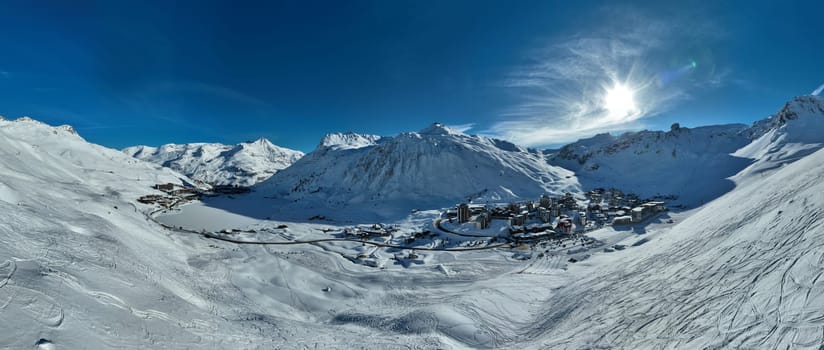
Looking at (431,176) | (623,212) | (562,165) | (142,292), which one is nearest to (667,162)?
(562,165)

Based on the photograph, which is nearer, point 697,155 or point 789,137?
point 789,137

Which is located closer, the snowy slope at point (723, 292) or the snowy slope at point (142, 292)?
the snowy slope at point (723, 292)

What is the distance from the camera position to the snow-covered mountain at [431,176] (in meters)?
79.4

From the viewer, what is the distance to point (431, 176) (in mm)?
87250

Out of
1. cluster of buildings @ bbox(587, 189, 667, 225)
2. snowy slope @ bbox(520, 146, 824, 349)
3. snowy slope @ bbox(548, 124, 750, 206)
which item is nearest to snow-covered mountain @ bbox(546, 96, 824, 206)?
snowy slope @ bbox(548, 124, 750, 206)

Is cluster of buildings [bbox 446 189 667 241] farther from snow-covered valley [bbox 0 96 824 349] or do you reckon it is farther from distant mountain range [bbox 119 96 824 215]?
distant mountain range [bbox 119 96 824 215]

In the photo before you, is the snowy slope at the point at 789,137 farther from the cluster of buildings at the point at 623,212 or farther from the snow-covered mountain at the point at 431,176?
the snow-covered mountain at the point at 431,176

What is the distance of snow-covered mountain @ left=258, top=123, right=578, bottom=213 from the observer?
79375 mm

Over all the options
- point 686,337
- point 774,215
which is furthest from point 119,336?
point 774,215

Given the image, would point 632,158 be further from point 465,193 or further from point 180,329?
point 180,329

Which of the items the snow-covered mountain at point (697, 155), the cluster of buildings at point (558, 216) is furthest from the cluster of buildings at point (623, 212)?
the snow-covered mountain at point (697, 155)

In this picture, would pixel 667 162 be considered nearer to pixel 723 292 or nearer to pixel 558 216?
pixel 558 216

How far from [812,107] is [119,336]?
15305 cm

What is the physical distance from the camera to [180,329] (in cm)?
953
